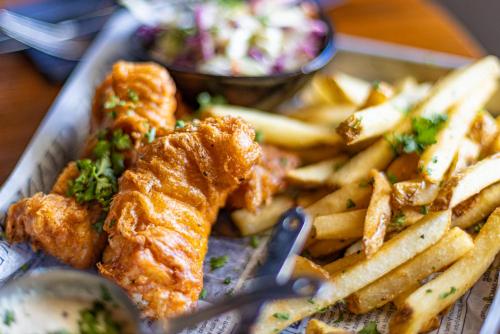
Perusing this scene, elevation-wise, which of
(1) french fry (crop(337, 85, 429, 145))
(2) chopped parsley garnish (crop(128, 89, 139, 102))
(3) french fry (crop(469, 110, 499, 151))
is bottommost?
(3) french fry (crop(469, 110, 499, 151))

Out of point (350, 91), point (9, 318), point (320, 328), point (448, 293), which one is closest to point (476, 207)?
point (448, 293)

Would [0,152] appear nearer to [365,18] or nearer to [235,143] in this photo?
[235,143]

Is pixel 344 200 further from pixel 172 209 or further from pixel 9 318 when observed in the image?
pixel 9 318

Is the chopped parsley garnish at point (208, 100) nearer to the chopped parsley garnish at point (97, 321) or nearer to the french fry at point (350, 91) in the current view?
the french fry at point (350, 91)

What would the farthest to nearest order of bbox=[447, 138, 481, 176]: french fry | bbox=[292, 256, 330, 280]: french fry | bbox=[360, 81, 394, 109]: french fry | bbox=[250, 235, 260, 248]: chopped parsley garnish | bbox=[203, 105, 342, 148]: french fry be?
bbox=[203, 105, 342, 148]: french fry → bbox=[360, 81, 394, 109]: french fry → bbox=[250, 235, 260, 248]: chopped parsley garnish → bbox=[447, 138, 481, 176]: french fry → bbox=[292, 256, 330, 280]: french fry

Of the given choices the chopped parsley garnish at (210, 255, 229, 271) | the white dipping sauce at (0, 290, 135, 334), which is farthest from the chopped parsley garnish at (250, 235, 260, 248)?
the white dipping sauce at (0, 290, 135, 334)

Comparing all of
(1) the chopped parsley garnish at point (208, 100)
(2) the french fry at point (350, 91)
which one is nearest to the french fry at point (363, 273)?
(2) the french fry at point (350, 91)

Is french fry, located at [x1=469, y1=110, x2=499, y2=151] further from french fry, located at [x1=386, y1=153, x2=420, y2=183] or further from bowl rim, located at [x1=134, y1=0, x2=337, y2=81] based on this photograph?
bowl rim, located at [x1=134, y1=0, x2=337, y2=81]
